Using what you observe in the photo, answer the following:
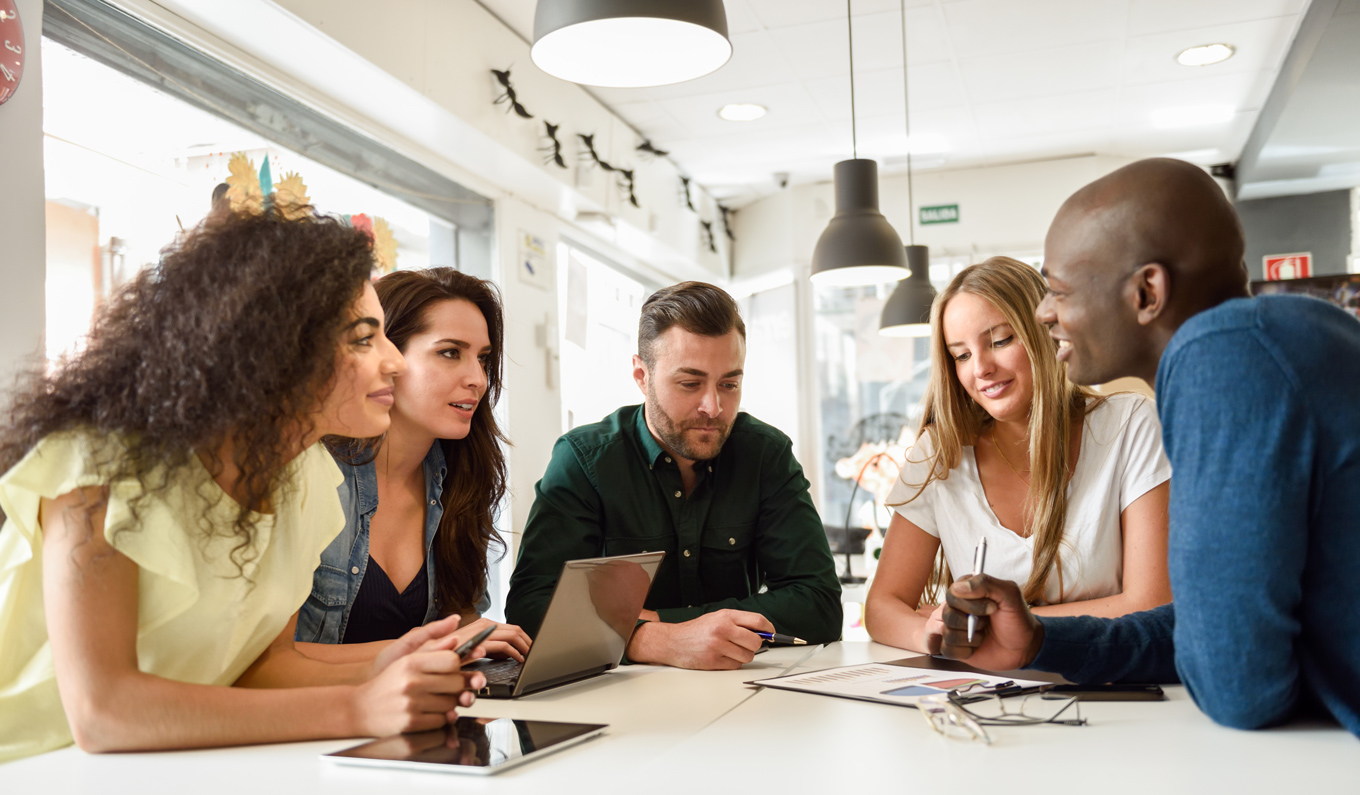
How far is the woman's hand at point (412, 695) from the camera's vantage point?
106cm

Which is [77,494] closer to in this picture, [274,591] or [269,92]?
[274,591]

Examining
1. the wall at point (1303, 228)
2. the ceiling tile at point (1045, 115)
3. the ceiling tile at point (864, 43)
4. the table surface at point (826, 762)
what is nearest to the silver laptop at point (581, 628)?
the table surface at point (826, 762)

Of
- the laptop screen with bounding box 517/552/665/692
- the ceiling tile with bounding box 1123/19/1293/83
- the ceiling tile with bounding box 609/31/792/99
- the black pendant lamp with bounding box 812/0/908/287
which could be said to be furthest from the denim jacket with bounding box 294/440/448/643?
the ceiling tile with bounding box 1123/19/1293/83

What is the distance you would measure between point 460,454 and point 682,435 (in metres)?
0.45

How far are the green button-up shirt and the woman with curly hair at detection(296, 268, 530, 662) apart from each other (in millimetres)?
148

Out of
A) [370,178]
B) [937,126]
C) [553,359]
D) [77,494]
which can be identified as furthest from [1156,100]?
[77,494]

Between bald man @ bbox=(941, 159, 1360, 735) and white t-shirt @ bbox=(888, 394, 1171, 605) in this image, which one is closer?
bald man @ bbox=(941, 159, 1360, 735)

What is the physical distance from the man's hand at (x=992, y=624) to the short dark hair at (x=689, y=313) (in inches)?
37.9

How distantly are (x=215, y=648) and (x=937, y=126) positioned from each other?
4639 mm

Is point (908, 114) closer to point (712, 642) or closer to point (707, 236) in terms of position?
point (707, 236)

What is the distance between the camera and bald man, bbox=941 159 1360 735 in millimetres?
936

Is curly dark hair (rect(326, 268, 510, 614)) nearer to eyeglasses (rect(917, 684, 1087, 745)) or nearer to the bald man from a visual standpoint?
eyeglasses (rect(917, 684, 1087, 745))

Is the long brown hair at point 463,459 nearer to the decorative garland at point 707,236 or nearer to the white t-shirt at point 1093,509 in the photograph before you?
the white t-shirt at point 1093,509

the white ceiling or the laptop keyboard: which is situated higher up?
the white ceiling
